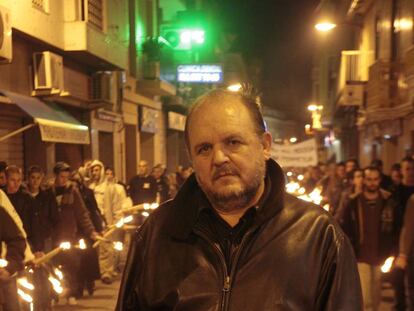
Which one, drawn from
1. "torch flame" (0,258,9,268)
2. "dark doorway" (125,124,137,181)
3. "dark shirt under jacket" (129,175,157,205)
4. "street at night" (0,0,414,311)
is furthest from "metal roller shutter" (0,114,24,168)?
"dark doorway" (125,124,137,181)

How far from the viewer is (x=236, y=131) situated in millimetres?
2158

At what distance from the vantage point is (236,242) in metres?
2.14

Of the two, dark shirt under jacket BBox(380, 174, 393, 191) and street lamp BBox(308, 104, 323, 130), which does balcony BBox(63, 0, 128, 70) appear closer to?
dark shirt under jacket BBox(380, 174, 393, 191)

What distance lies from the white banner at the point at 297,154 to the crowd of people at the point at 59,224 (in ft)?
13.6

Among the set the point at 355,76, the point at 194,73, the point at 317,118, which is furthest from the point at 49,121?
the point at 317,118

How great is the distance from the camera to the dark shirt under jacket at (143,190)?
1253 cm

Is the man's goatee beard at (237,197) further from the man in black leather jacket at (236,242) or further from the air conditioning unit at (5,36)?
the air conditioning unit at (5,36)

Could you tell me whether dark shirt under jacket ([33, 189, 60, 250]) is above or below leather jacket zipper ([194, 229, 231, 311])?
below

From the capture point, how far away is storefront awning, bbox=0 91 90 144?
9516 mm

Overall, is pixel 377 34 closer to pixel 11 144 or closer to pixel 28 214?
pixel 11 144

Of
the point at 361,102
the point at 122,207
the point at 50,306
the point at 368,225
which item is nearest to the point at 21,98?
the point at 122,207

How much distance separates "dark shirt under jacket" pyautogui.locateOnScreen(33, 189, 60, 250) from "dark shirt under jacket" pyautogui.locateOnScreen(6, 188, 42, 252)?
30 cm

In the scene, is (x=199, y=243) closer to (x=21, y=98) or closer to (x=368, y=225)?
(x=368, y=225)

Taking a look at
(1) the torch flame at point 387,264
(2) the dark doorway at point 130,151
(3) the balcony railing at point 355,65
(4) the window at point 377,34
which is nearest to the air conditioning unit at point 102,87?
(2) the dark doorway at point 130,151
